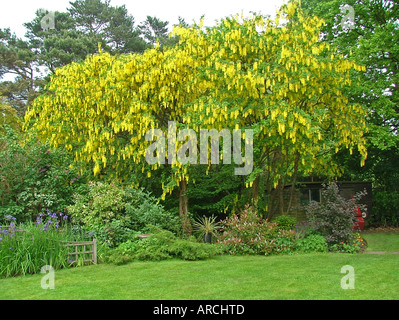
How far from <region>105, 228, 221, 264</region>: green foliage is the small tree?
236 centimetres

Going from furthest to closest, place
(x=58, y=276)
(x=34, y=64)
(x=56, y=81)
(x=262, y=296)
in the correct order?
(x=34, y=64) < (x=56, y=81) < (x=58, y=276) < (x=262, y=296)

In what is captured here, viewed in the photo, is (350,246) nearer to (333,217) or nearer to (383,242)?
(333,217)

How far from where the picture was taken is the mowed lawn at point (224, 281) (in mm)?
4984

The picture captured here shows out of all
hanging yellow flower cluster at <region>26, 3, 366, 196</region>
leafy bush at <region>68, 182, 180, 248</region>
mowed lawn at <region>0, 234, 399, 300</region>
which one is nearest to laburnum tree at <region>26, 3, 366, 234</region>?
hanging yellow flower cluster at <region>26, 3, 366, 196</region>

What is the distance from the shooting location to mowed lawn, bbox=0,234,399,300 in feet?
16.4

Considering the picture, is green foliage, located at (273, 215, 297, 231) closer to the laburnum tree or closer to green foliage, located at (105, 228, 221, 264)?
the laburnum tree

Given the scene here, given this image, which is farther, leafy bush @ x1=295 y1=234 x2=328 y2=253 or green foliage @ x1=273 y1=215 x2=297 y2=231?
green foliage @ x1=273 y1=215 x2=297 y2=231

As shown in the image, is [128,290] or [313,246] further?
[313,246]

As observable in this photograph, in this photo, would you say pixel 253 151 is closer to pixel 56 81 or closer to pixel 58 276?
pixel 58 276

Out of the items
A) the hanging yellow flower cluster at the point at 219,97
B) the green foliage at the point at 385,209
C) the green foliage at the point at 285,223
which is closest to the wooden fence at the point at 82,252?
the hanging yellow flower cluster at the point at 219,97

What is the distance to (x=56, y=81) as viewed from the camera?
1170cm

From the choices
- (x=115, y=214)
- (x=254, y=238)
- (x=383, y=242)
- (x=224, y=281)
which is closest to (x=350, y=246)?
(x=254, y=238)
